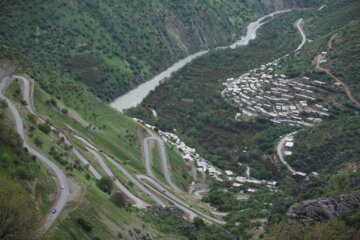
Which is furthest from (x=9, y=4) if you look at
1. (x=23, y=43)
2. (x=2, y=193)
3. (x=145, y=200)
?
(x=2, y=193)

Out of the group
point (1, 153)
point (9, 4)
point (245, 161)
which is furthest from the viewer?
point (9, 4)

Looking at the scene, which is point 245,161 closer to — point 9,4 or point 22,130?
point 22,130

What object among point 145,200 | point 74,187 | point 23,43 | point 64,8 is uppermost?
point 64,8

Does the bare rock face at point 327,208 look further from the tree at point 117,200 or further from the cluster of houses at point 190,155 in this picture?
the cluster of houses at point 190,155

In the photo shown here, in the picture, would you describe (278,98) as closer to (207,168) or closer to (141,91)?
(207,168)

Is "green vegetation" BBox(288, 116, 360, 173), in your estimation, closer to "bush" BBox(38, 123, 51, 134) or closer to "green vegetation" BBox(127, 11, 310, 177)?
"green vegetation" BBox(127, 11, 310, 177)

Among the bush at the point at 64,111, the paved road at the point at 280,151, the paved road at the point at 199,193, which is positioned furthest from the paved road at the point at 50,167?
the paved road at the point at 280,151

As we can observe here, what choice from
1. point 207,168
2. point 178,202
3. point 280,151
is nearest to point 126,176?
point 178,202
